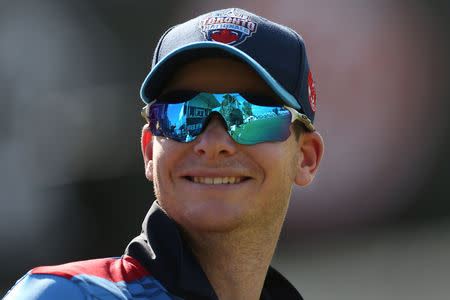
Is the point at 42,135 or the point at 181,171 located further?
the point at 42,135

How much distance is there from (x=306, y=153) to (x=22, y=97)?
5.21 m

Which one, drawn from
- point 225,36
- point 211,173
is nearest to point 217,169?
point 211,173

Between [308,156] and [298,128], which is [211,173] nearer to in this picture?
[298,128]

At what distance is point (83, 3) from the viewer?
24.5 ft

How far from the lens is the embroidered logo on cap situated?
84.0 inches

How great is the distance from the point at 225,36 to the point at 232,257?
29.1 inches

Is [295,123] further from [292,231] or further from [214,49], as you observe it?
[292,231]

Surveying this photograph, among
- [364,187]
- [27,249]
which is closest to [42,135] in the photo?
[27,249]

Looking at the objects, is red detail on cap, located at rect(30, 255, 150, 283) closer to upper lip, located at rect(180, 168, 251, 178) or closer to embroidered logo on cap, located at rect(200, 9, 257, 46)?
upper lip, located at rect(180, 168, 251, 178)

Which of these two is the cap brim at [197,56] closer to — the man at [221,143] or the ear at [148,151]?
the man at [221,143]

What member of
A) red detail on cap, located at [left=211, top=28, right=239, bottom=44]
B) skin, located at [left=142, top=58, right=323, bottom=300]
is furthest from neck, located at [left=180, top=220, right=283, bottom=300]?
red detail on cap, located at [left=211, top=28, right=239, bottom=44]

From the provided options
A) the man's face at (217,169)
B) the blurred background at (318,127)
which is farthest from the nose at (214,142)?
A: the blurred background at (318,127)

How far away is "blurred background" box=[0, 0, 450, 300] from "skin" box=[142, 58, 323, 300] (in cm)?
451

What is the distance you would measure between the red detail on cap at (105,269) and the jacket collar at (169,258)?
1.3 inches
